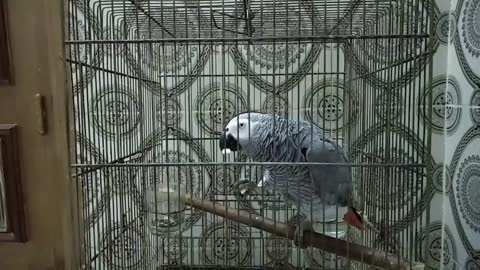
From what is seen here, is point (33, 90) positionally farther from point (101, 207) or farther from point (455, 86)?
point (455, 86)

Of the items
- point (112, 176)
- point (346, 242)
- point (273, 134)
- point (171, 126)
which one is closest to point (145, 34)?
point (171, 126)

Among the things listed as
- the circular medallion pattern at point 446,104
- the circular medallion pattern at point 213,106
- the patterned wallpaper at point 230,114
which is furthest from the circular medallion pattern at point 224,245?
the circular medallion pattern at point 446,104

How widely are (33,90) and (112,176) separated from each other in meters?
0.30

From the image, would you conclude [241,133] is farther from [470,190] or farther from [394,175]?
[470,190]

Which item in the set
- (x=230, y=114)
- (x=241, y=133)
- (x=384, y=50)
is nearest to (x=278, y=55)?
(x=230, y=114)

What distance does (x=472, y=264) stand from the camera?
2.95 ft

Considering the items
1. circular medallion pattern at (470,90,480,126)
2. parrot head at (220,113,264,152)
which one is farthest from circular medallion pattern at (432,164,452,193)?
parrot head at (220,113,264,152)

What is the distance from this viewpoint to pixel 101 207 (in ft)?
3.42

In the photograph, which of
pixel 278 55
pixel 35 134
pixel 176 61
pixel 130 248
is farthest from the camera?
pixel 278 55

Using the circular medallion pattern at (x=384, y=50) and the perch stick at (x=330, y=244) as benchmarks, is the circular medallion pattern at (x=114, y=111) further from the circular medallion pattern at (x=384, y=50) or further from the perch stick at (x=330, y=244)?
the circular medallion pattern at (x=384, y=50)

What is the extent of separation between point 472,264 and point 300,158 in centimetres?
45

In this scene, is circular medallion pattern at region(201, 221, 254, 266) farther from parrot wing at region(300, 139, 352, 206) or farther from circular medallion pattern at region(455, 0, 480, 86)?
circular medallion pattern at region(455, 0, 480, 86)

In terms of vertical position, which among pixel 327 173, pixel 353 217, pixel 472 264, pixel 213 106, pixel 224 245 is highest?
pixel 213 106

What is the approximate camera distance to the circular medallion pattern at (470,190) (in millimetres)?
894
